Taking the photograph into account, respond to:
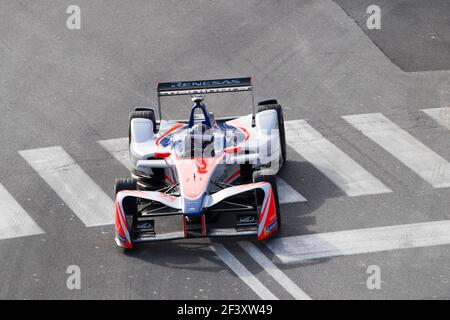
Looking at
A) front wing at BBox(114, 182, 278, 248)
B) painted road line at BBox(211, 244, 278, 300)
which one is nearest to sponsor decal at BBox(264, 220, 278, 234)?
front wing at BBox(114, 182, 278, 248)

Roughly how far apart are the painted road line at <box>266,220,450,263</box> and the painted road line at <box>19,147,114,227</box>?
3.08m

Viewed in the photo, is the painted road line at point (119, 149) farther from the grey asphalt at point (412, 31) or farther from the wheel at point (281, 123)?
the grey asphalt at point (412, 31)

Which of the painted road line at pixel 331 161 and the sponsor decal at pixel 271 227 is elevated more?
the painted road line at pixel 331 161

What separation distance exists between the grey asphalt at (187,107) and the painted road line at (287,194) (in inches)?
8.0

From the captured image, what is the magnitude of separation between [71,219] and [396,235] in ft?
17.2

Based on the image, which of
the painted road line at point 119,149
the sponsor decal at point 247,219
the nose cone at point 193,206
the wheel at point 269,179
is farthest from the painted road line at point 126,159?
the nose cone at point 193,206

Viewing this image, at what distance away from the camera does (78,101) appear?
23.2 meters

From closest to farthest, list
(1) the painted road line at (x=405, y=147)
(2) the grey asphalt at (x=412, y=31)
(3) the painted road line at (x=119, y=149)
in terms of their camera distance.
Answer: (1) the painted road line at (x=405, y=147) → (3) the painted road line at (x=119, y=149) → (2) the grey asphalt at (x=412, y=31)

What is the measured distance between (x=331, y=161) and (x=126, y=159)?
3.73 meters

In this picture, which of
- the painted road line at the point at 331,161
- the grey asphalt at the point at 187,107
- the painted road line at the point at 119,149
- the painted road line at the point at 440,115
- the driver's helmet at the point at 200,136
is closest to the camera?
the grey asphalt at the point at 187,107

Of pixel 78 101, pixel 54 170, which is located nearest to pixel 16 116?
pixel 78 101

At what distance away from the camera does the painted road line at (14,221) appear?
17688mm

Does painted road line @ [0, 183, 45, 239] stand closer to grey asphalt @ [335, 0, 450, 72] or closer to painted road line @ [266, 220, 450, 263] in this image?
painted road line @ [266, 220, 450, 263]
